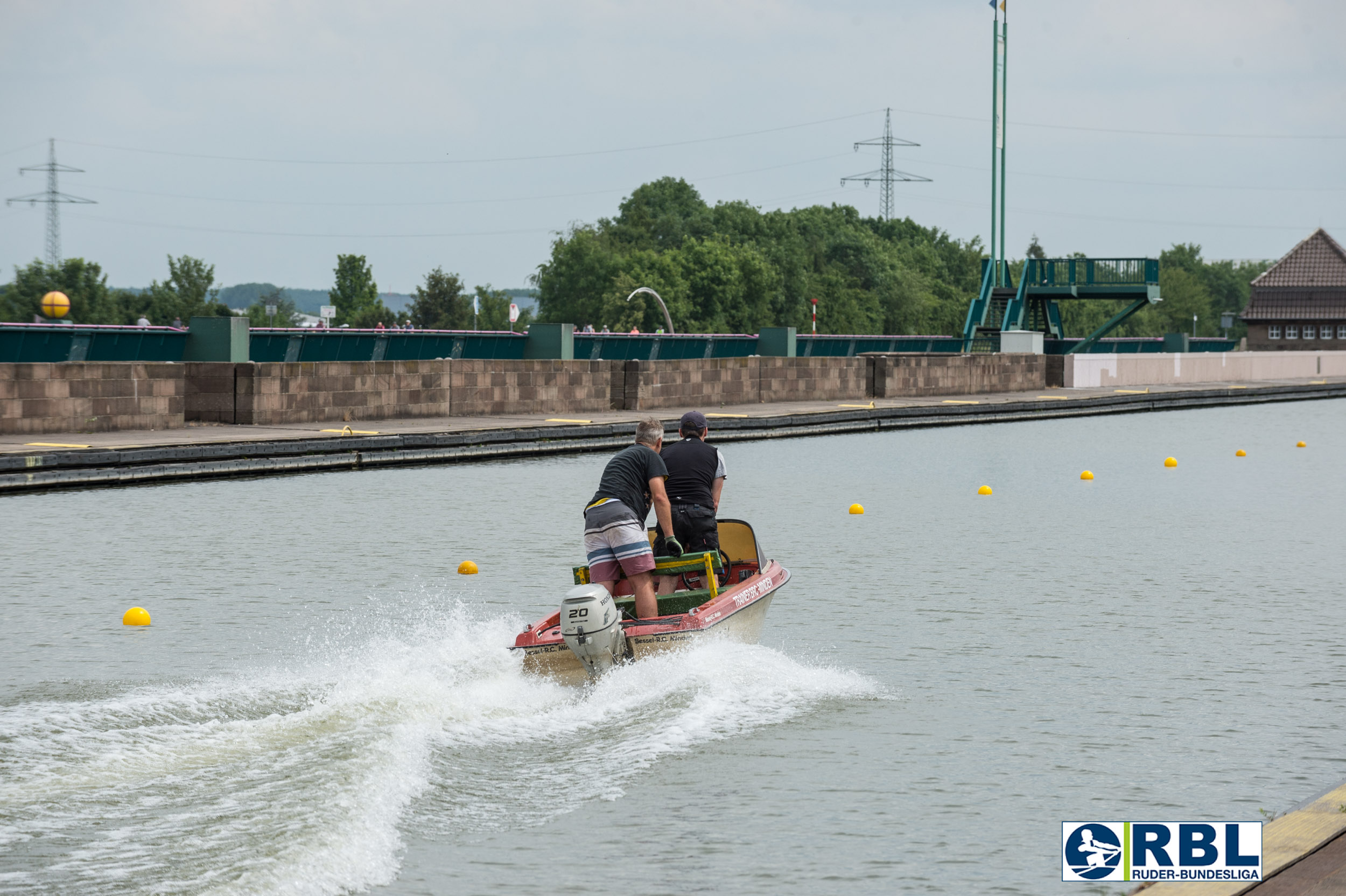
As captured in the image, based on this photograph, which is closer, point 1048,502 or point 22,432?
point 1048,502

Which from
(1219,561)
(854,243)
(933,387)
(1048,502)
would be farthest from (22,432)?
(854,243)

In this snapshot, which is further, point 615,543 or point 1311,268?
point 1311,268

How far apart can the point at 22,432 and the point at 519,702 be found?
57.5 ft

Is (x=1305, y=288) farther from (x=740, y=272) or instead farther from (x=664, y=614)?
(x=664, y=614)

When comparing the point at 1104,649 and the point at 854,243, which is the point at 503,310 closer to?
the point at 854,243

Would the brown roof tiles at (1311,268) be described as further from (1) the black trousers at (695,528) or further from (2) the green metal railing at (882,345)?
(1) the black trousers at (695,528)

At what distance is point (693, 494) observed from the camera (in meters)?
9.77

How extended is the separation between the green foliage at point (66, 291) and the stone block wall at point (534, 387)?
83661mm

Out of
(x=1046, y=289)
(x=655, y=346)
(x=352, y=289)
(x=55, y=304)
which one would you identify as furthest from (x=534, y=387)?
(x=352, y=289)

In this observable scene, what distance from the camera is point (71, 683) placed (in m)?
8.34

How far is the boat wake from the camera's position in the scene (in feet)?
18.3

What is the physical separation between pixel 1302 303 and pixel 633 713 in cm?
11242

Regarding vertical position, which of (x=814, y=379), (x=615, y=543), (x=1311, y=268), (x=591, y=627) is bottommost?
(x=591, y=627)

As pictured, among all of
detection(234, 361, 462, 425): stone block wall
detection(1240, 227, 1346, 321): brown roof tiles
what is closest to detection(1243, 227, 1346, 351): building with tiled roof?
detection(1240, 227, 1346, 321): brown roof tiles
